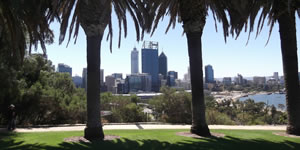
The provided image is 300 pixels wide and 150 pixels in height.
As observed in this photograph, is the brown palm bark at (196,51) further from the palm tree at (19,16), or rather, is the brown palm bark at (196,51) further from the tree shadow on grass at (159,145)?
the palm tree at (19,16)

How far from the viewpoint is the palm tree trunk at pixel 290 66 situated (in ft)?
34.4

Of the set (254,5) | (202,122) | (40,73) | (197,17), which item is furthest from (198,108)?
(40,73)

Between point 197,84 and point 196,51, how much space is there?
1492mm

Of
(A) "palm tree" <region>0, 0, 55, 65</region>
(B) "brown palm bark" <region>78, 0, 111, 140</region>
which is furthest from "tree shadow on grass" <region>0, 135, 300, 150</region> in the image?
(A) "palm tree" <region>0, 0, 55, 65</region>

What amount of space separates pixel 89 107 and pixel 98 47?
2565 millimetres

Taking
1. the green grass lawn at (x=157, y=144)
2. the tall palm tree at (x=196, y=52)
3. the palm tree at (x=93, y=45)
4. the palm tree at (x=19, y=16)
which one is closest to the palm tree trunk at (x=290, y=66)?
the green grass lawn at (x=157, y=144)

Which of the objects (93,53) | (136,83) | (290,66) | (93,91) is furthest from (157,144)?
(136,83)

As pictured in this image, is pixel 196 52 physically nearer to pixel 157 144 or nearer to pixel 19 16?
pixel 157 144

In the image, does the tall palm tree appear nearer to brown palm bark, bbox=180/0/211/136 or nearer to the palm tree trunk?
brown palm bark, bbox=180/0/211/136

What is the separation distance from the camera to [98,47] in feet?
33.7

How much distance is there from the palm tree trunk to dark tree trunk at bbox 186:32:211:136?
377cm

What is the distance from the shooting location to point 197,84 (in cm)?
1057

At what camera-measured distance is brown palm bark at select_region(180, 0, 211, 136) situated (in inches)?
412

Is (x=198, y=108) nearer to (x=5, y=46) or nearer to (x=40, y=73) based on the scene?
(x=5, y=46)
